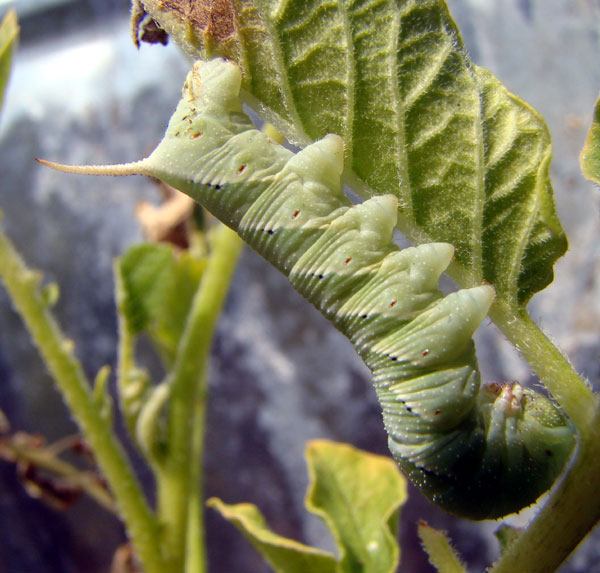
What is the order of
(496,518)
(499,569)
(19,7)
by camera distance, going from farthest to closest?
(19,7) → (496,518) → (499,569)

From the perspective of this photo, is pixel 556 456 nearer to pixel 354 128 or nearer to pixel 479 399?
pixel 479 399

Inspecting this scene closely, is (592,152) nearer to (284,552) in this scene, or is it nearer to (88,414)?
(284,552)

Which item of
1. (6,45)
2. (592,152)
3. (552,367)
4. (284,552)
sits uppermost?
(6,45)

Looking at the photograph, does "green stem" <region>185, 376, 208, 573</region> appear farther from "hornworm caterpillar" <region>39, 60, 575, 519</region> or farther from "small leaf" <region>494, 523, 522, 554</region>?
"small leaf" <region>494, 523, 522, 554</region>

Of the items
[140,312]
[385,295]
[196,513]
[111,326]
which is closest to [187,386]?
[140,312]

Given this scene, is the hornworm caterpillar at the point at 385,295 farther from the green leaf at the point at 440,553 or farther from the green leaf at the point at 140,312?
the green leaf at the point at 140,312

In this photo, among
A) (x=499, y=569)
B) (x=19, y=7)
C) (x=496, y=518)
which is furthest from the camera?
(x=19, y=7)

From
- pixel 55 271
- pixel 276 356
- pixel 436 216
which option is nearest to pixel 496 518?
pixel 436 216
